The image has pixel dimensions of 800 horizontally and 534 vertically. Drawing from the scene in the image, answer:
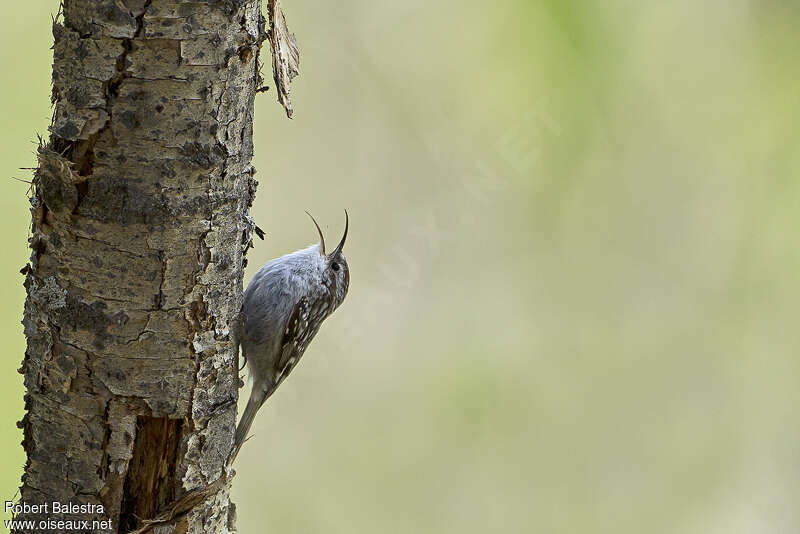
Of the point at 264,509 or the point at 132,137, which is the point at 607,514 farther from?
the point at 132,137

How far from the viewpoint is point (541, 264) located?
4.07 m

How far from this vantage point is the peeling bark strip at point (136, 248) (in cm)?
154

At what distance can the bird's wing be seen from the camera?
272 cm

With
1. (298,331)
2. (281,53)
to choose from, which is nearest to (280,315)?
(298,331)

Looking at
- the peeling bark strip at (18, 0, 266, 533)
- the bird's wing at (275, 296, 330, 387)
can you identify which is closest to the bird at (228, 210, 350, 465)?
the bird's wing at (275, 296, 330, 387)

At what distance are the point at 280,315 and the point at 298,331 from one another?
0.44 ft

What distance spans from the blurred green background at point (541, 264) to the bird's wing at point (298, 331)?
852 mm

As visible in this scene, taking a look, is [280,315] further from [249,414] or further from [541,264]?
[541,264]

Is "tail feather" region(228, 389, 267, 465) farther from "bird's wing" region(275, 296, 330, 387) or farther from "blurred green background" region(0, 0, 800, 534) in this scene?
"blurred green background" region(0, 0, 800, 534)

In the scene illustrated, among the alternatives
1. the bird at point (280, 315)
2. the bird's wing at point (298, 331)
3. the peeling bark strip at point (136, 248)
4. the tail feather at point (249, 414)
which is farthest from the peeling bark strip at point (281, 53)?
the tail feather at point (249, 414)

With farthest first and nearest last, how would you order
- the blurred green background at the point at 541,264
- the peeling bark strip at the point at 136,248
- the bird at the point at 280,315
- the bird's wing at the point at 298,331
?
the blurred green background at the point at 541,264
the bird's wing at the point at 298,331
the bird at the point at 280,315
the peeling bark strip at the point at 136,248

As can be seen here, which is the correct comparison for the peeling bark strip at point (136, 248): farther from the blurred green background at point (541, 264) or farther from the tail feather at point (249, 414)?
the blurred green background at point (541, 264)

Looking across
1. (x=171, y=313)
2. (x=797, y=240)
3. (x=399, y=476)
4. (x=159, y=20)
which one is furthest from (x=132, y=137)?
(x=797, y=240)

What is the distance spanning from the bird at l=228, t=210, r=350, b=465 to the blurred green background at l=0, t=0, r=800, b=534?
30.2 inches
